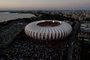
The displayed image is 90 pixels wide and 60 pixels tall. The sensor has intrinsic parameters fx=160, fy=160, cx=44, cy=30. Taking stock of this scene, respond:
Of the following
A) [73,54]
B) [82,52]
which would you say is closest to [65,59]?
[73,54]

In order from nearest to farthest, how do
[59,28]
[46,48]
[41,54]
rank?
[41,54]
[46,48]
[59,28]

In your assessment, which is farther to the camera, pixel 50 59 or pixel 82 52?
pixel 82 52

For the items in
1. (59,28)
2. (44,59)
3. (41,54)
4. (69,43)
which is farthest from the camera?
(59,28)

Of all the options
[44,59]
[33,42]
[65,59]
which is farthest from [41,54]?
[33,42]

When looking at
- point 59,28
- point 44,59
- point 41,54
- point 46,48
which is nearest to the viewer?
point 44,59

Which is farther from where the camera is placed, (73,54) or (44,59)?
(73,54)

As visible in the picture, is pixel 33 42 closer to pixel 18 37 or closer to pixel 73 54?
pixel 18 37

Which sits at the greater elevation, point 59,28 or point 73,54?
point 59,28

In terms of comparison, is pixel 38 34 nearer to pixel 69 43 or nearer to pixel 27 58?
pixel 69 43

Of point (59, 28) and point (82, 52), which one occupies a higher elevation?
point (59, 28)
